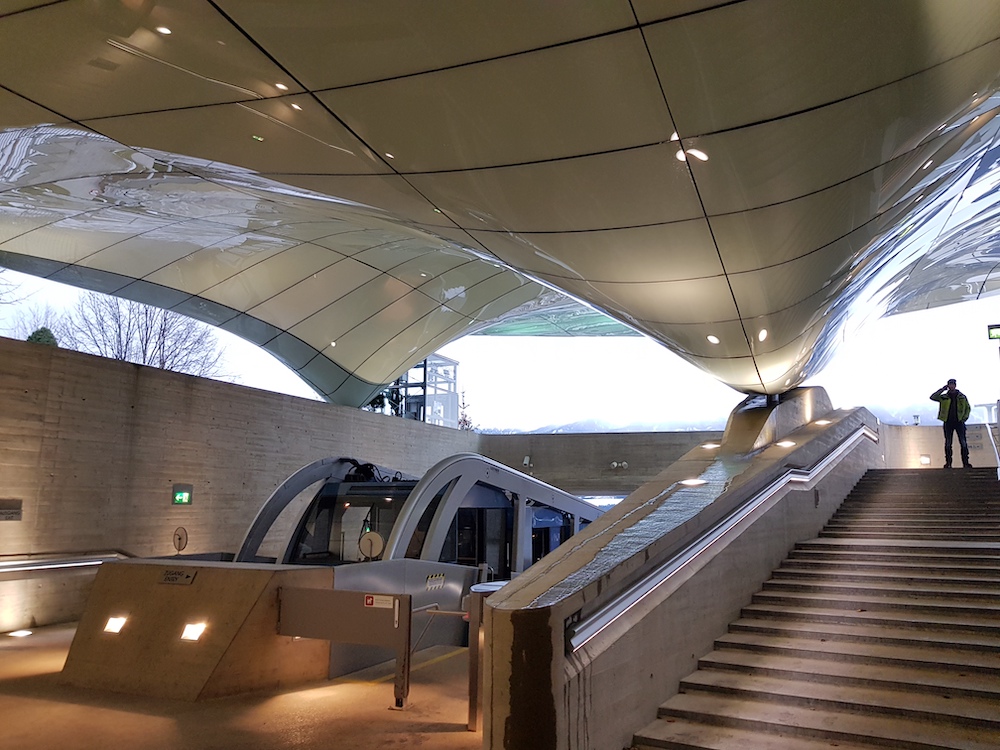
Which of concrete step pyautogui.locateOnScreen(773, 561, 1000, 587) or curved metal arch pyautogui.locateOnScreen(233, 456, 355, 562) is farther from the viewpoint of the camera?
curved metal arch pyautogui.locateOnScreen(233, 456, 355, 562)

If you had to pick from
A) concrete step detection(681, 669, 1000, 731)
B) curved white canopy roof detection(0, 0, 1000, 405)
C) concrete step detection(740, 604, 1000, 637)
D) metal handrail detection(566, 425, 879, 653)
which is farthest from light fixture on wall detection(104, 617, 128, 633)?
concrete step detection(740, 604, 1000, 637)

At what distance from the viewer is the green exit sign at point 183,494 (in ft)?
42.0

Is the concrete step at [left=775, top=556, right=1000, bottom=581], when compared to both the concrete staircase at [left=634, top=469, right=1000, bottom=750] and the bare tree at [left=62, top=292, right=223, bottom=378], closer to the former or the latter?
the concrete staircase at [left=634, top=469, right=1000, bottom=750]

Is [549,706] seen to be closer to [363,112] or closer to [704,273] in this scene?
[363,112]

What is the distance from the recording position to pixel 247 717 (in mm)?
5914

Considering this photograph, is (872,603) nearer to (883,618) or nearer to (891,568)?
(883,618)

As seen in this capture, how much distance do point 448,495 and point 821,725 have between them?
664cm

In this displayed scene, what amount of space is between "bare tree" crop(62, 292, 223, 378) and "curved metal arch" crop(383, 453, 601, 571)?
234 inches

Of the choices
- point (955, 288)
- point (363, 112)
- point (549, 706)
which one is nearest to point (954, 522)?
point (549, 706)

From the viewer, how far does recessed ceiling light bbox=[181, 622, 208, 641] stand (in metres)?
6.77

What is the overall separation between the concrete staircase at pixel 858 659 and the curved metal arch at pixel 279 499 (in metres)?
6.91

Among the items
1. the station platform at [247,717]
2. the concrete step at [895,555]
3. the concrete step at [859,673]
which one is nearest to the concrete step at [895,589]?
the concrete step at [895,555]

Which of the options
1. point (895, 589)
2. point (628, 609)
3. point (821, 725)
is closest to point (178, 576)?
point (628, 609)

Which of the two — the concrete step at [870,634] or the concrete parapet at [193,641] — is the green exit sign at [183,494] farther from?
the concrete step at [870,634]
